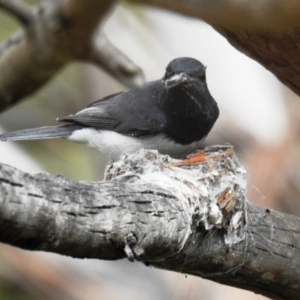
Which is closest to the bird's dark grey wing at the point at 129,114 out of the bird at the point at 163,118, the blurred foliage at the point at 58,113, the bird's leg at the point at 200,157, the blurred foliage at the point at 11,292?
the bird at the point at 163,118

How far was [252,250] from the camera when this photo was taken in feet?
7.57

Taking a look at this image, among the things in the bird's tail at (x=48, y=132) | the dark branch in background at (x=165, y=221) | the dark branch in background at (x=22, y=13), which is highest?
the bird's tail at (x=48, y=132)

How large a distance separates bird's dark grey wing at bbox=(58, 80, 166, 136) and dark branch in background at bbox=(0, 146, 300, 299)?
527 millimetres

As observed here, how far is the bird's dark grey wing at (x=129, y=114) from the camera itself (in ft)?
11.6

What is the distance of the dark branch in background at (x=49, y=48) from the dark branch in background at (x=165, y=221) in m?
0.50

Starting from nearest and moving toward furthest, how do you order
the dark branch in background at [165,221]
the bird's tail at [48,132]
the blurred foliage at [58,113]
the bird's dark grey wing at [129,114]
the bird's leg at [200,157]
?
the dark branch in background at [165,221] → the bird's leg at [200,157] → the bird's dark grey wing at [129,114] → the bird's tail at [48,132] → the blurred foliage at [58,113]

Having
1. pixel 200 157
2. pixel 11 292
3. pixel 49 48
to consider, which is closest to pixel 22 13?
pixel 49 48

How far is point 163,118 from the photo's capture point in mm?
3525

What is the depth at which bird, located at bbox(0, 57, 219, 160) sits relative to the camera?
11.3 feet

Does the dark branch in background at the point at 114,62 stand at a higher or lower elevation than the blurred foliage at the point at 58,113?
lower

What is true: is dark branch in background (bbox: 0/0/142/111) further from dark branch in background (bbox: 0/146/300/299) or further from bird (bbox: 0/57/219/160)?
bird (bbox: 0/57/219/160)

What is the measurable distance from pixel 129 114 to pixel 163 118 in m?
0.26

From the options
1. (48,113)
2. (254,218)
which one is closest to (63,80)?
(48,113)

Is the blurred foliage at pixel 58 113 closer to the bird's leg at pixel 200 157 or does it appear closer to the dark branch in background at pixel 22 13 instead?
the bird's leg at pixel 200 157
